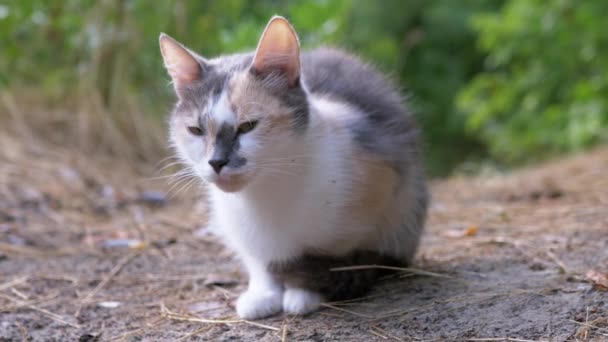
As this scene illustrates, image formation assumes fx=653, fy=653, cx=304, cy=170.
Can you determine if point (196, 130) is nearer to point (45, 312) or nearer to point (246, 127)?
point (246, 127)

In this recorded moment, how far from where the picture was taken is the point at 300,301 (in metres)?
2.17

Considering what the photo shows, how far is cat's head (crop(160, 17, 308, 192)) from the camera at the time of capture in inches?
76.5

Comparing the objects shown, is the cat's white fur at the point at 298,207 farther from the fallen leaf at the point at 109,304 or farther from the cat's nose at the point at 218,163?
the fallen leaf at the point at 109,304

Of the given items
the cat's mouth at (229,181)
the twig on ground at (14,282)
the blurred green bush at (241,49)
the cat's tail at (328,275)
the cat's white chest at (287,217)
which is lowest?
the twig on ground at (14,282)

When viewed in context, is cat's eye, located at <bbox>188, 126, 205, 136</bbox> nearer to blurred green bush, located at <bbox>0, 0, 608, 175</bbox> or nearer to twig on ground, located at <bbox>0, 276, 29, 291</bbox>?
twig on ground, located at <bbox>0, 276, 29, 291</bbox>

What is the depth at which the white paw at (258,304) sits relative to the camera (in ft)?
7.10

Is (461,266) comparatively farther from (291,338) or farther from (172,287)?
(172,287)

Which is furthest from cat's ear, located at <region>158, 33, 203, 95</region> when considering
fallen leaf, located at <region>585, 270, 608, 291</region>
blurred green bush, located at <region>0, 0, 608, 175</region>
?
blurred green bush, located at <region>0, 0, 608, 175</region>

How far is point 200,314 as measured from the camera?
7.43 ft

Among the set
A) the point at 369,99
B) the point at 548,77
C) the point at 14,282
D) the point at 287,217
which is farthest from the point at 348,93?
the point at 548,77

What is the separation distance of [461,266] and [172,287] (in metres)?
1.16

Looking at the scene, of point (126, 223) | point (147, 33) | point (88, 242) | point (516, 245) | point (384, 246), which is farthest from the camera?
point (147, 33)

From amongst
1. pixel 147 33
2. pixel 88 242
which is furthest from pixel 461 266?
pixel 147 33

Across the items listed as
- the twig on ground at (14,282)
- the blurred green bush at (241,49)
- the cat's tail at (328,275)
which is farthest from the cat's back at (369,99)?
the blurred green bush at (241,49)
